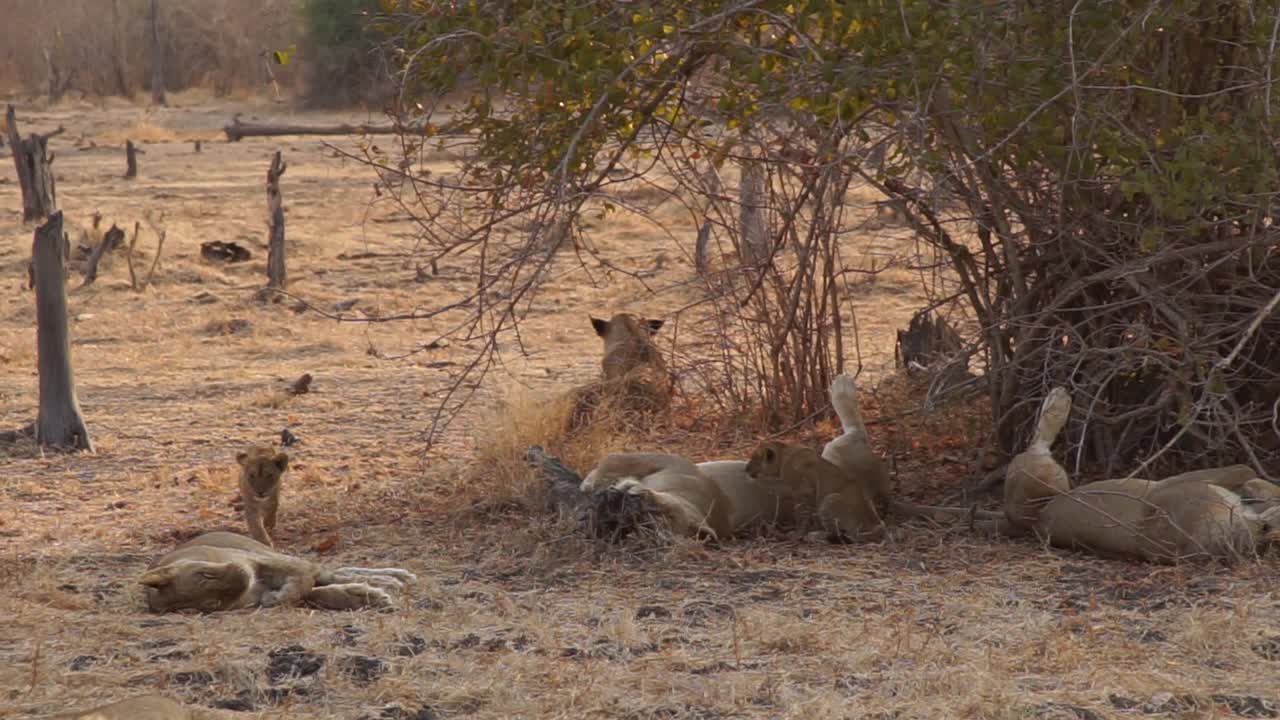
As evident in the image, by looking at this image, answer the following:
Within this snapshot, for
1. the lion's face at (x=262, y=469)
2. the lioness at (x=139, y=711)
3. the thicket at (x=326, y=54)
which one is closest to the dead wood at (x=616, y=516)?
the lion's face at (x=262, y=469)

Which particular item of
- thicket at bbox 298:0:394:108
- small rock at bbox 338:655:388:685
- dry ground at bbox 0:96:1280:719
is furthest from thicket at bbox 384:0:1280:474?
thicket at bbox 298:0:394:108

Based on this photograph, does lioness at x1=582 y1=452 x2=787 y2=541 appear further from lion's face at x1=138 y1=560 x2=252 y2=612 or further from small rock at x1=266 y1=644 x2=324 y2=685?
small rock at x1=266 y1=644 x2=324 y2=685

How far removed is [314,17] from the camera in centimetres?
3538

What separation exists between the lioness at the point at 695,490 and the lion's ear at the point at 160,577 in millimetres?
1617

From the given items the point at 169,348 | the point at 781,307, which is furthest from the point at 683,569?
the point at 169,348

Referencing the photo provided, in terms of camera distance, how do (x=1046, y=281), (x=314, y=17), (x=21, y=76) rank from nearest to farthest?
(x=1046, y=281) → (x=314, y=17) → (x=21, y=76)

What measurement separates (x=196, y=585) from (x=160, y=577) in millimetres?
118

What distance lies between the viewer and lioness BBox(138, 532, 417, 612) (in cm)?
512

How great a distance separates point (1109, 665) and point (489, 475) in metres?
3.41

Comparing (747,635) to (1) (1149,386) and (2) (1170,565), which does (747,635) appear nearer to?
(2) (1170,565)

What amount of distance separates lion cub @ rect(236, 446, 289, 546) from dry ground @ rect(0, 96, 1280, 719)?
18cm

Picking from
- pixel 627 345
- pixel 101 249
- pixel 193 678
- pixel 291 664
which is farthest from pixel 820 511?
pixel 101 249

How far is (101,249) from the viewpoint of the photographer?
48.1ft

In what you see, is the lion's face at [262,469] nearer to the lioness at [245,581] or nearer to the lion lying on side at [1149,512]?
the lioness at [245,581]
